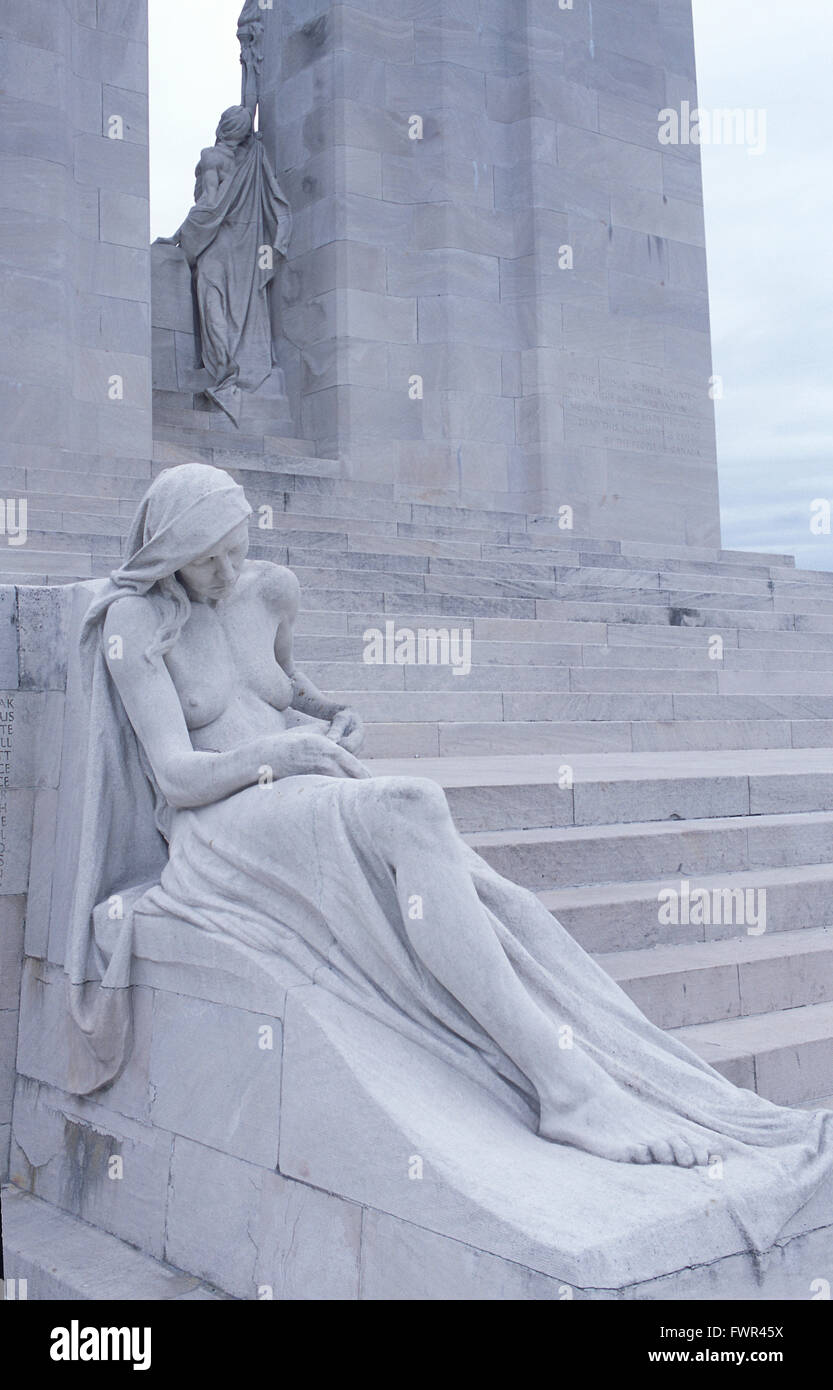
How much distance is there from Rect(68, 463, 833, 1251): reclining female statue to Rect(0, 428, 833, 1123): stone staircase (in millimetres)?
805

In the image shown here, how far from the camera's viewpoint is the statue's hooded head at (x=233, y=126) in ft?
52.1

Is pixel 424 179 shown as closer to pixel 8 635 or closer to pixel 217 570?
pixel 8 635

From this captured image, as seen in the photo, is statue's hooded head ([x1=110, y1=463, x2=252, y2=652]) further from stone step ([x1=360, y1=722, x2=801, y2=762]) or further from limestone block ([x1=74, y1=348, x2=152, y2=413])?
limestone block ([x1=74, y1=348, x2=152, y2=413])

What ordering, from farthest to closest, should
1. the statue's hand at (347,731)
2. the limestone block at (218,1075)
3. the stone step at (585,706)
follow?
the stone step at (585,706) → the statue's hand at (347,731) → the limestone block at (218,1075)

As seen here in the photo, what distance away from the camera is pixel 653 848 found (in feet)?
17.5

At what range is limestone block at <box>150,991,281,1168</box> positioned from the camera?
346 centimetres

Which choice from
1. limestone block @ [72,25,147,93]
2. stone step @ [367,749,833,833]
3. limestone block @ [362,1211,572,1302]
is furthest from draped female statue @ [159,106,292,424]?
limestone block @ [362,1211,572,1302]

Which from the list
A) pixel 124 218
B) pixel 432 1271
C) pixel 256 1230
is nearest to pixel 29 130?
pixel 124 218

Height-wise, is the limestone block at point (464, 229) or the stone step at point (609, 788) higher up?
the limestone block at point (464, 229)

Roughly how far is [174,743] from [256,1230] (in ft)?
4.43

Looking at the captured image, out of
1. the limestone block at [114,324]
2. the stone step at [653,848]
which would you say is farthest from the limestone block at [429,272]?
the stone step at [653,848]

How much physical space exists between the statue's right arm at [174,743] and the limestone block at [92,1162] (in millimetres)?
1009

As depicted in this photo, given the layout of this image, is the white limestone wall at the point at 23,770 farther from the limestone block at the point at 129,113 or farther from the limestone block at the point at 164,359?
the limestone block at the point at 164,359
